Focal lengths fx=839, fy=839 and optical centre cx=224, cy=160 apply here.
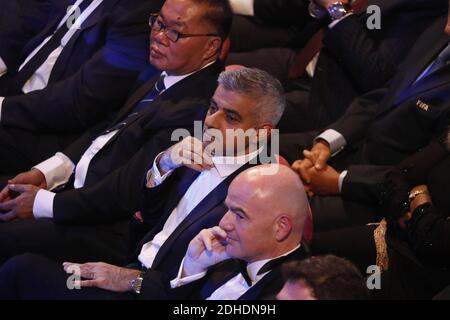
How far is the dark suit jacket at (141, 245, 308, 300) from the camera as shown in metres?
1.92

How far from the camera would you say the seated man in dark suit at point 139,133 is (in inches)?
98.3

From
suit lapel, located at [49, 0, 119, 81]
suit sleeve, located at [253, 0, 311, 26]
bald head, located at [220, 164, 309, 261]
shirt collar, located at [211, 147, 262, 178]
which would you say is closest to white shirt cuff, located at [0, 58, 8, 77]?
suit lapel, located at [49, 0, 119, 81]

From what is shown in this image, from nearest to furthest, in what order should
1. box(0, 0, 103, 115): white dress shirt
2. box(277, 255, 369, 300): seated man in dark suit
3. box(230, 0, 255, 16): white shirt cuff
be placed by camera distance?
box(277, 255, 369, 300): seated man in dark suit < box(0, 0, 103, 115): white dress shirt < box(230, 0, 255, 16): white shirt cuff

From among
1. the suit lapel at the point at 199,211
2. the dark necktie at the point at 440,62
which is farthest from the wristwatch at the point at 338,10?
the suit lapel at the point at 199,211

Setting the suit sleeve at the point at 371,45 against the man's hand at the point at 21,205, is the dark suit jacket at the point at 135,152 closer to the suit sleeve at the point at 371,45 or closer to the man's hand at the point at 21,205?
the man's hand at the point at 21,205

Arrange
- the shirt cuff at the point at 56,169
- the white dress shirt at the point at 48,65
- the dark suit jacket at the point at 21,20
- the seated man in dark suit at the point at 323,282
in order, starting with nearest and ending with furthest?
the seated man in dark suit at the point at 323,282
the shirt cuff at the point at 56,169
the white dress shirt at the point at 48,65
the dark suit jacket at the point at 21,20

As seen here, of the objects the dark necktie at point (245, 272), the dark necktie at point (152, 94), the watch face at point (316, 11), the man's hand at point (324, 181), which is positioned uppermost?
the watch face at point (316, 11)

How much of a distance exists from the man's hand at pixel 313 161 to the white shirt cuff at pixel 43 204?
0.75 meters

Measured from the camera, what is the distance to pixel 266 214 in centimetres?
193

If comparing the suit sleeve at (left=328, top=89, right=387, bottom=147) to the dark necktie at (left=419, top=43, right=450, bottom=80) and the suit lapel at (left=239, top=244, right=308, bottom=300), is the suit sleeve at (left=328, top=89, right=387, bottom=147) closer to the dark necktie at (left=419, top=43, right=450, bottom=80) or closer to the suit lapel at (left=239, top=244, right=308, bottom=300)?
the dark necktie at (left=419, top=43, right=450, bottom=80)

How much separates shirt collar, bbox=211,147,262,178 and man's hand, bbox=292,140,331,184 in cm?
35

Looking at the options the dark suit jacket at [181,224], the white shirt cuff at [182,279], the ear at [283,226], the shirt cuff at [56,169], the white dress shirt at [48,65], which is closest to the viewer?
the ear at [283,226]

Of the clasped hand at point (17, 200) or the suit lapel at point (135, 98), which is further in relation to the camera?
the suit lapel at point (135, 98)

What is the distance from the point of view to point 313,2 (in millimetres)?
2809
